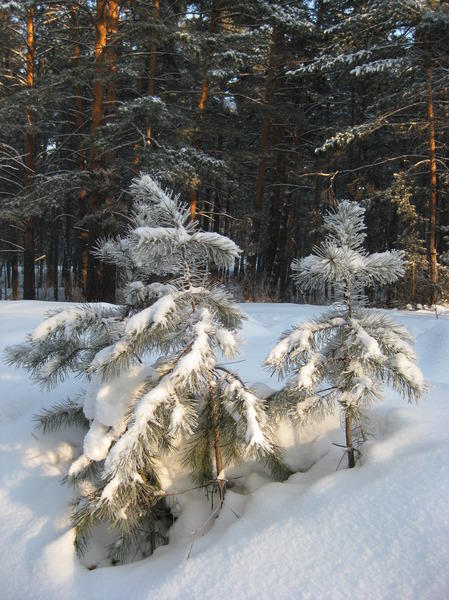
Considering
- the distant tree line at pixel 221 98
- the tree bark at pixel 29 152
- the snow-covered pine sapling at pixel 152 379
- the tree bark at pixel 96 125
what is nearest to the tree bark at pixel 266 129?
the distant tree line at pixel 221 98

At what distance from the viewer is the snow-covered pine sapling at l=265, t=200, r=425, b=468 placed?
1.81 meters

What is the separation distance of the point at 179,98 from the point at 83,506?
13629 millimetres

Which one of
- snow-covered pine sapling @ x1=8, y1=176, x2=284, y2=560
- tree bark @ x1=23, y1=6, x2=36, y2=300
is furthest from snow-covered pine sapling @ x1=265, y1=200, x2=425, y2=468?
tree bark @ x1=23, y1=6, x2=36, y2=300

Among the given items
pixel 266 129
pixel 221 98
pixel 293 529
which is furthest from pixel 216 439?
pixel 221 98

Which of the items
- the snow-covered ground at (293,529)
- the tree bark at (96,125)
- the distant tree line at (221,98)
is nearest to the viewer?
the snow-covered ground at (293,529)

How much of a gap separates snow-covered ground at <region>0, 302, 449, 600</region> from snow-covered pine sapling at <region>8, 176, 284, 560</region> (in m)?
0.17

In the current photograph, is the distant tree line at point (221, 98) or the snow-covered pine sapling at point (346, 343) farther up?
the distant tree line at point (221, 98)

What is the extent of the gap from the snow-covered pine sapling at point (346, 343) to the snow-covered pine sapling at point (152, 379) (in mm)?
251

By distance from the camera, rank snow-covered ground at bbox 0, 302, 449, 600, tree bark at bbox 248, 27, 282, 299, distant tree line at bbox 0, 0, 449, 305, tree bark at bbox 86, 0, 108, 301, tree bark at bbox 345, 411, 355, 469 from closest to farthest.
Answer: snow-covered ground at bbox 0, 302, 449, 600
tree bark at bbox 345, 411, 355, 469
tree bark at bbox 86, 0, 108, 301
distant tree line at bbox 0, 0, 449, 305
tree bark at bbox 248, 27, 282, 299

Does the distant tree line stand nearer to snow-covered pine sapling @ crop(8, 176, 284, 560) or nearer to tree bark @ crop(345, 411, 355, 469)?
snow-covered pine sapling @ crop(8, 176, 284, 560)

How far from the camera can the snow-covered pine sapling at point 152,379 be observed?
5.74 feet

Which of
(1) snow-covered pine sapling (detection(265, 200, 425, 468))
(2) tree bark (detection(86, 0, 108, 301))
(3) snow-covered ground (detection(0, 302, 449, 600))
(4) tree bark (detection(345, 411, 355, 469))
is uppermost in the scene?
(2) tree bark (detection(86, 0, 108, 301))

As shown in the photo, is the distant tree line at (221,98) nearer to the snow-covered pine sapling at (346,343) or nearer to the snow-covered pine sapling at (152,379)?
the snow-covered pine sapling at (152,379)

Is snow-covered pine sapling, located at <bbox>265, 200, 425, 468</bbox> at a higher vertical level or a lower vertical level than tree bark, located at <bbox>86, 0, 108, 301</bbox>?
lower
